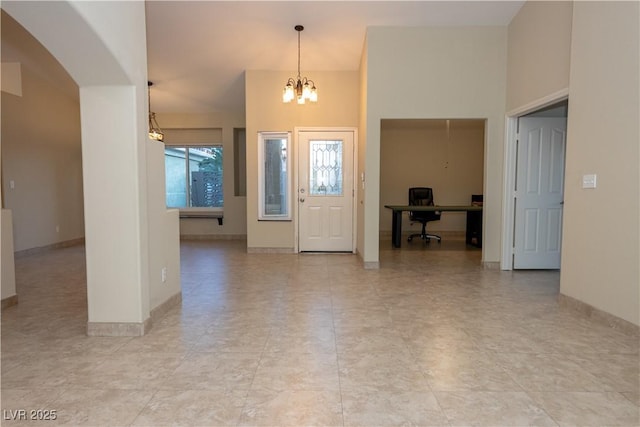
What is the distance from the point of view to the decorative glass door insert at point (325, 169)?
5.86 m

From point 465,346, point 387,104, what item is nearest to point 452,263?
point 387,104

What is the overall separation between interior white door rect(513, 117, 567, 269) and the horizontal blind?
231 inches

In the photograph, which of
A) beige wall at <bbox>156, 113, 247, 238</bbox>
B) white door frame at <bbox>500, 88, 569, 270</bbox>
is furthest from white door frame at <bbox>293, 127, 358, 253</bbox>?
white door frame at <bbox>500, 88, 569, 270</bbox>

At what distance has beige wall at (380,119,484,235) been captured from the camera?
807cm

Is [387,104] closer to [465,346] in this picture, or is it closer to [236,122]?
[465,346]

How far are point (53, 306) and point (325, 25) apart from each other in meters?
4.29

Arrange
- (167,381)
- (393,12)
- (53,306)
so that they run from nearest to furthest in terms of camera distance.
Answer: (167,381) → (53,306) → (393,12)

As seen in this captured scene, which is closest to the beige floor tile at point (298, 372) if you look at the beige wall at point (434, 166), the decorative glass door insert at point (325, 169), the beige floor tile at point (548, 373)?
the beige floor tile at point (548, 373)

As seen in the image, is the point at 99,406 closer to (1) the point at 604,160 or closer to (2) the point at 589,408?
(2) the point at 589,408

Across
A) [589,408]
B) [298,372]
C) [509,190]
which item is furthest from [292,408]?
[509,190]

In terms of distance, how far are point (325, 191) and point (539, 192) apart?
10.0 feet

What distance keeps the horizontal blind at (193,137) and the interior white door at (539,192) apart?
5872mm

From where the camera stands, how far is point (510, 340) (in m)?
2.48

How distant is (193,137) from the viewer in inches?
307
